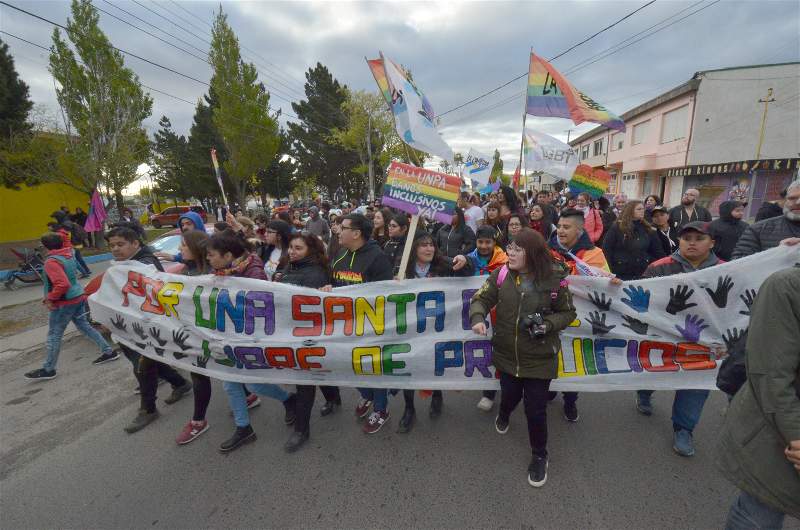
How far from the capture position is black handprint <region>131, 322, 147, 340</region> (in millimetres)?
3332

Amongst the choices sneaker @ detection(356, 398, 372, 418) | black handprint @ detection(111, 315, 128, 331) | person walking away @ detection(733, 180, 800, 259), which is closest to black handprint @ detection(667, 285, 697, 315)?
person walking away @ detection(733, 180, 800, 259)

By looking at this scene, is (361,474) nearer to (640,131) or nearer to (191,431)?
(191,431)

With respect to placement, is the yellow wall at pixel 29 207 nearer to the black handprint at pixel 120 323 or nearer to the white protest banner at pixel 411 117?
the black handprint at pixel 120 323

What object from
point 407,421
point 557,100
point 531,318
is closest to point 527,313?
point 531,318

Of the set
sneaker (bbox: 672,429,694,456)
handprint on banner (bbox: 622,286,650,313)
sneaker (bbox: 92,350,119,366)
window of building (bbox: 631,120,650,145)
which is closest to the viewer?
sneaker (bbox: 672,429,694,456)

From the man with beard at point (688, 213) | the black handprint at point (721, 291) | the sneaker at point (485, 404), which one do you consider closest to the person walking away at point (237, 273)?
the sneaker at point (485, 404)

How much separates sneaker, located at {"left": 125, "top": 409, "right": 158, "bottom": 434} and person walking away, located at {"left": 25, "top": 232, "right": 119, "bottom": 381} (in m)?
1.79

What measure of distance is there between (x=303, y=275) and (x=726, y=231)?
17.3 ft

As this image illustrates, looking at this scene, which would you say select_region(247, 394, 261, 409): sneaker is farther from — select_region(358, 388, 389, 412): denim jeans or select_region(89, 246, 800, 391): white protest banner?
select_region(358, 388, 389, 412): denim jeans

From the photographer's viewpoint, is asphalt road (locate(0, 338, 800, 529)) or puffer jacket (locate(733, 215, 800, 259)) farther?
puffer jacket (locate(733, 215, 800, 259))

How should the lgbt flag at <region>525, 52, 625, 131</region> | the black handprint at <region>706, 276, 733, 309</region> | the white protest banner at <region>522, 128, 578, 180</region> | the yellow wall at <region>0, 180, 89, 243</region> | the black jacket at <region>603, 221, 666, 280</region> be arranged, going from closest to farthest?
the black handprint at <region>706, 276, 733, 309</region> < the black jacket at <region>603, 221, 666, 280</region> < the lgbt flag at <region>525, 52, 625, 131</region> < the white protest banner at <region>522, 128, 578, 180</region> < the yellow wall at <region>0, 180, 89, 243</region>

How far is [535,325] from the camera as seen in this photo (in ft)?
7.38

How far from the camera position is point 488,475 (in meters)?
2.53

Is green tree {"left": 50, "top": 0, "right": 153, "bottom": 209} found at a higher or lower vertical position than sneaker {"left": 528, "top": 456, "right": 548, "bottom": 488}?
higher
